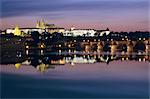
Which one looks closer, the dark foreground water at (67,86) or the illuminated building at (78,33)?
the dark foreground water at (67,86)

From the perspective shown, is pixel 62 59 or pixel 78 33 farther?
pixel 78 33

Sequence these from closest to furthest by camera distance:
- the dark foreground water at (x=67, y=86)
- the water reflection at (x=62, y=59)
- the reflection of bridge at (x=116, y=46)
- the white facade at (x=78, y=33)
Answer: the dark foreground water at (x=67, y=86), the water reflection at (x=62, y=59), the reflection of bridge at (x=116, y=46), the white facade at (x=78, y=33)

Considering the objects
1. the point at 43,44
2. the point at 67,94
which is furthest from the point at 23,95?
the point at 43,44

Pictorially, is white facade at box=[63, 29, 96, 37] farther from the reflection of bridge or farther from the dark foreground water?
the dark foreground water

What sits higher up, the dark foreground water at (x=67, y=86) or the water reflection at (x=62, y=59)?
the dark foreground water at (x=67, y=86)

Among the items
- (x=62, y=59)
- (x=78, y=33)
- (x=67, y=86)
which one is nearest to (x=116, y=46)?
(x=78, y=33)

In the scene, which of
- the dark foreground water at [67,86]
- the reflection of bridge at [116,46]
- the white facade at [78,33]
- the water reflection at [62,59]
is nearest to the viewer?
the dark foreground water at [67,86]

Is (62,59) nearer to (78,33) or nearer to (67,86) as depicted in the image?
(67,86)

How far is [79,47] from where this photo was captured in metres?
82.8

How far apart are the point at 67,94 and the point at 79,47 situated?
64987 millimetres

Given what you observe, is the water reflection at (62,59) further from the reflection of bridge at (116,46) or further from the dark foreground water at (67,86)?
the reflection of bridge at (116,46)

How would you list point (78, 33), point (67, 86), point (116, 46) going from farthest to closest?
point (78, 33) < point (116, 46) < point (67, 86)

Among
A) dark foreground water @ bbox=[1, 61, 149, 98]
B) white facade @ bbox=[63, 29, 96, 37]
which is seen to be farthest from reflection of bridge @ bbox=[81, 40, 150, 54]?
dark foreground water @ bbox=[1, 61, 149, 98]

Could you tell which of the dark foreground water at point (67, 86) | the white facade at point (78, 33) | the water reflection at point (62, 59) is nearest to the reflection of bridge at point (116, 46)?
the white facade at point (78, 33)
